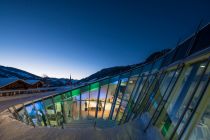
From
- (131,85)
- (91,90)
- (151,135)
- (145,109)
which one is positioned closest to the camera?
(151,135)

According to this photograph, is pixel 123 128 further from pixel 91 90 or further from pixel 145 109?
pixel 91 90

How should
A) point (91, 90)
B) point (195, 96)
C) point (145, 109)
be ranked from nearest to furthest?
point (195, 96)
point (145, 109)
point (91, 90)

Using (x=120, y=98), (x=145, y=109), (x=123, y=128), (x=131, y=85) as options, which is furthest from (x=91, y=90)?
(x=123, y=128)

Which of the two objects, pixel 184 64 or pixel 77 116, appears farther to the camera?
pixel 77 116

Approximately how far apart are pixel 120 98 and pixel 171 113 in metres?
13.9

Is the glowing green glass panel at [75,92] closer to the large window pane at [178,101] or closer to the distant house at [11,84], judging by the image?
the large window pane at [178,101]

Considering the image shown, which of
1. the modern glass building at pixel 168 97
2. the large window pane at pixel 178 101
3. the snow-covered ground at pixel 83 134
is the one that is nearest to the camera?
the modern glass building at pixel 168 97

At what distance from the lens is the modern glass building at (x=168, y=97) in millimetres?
5113

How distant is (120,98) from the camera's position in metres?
20.5

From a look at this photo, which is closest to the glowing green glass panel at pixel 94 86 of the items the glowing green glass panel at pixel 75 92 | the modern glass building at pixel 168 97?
the modern glass building at pixel 168 97

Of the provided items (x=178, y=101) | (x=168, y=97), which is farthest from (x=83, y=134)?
(x=178, y=101)

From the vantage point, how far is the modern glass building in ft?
16.8

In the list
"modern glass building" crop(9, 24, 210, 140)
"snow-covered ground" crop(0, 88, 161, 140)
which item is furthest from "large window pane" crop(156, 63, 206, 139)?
"snow-covered ground" crop(0, 88, 161, 140)

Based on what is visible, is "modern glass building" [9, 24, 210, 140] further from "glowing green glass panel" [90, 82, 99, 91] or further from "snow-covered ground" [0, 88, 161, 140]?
"snow-covered ground" [0, 88, 161, 140]
